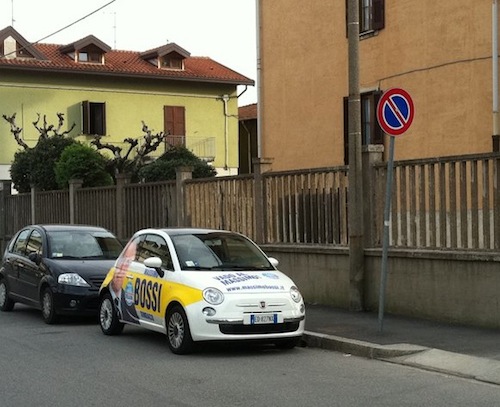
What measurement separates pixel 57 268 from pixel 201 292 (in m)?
4.42

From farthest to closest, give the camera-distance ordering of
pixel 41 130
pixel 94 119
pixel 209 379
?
pixel 94 119 < pixel 41 130 < pixel 209 379

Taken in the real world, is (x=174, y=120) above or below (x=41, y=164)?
above

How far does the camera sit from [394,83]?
20156 mm

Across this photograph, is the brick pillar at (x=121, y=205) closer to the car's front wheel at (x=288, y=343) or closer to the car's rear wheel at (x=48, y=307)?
the car's rear wheel at (x=48, y=307)

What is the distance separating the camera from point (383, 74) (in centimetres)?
2047

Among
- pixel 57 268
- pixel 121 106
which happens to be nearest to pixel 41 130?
pixel 121 106

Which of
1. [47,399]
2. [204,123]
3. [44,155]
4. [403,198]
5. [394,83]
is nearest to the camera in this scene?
[47,399]

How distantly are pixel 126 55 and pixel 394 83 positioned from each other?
28.7 m

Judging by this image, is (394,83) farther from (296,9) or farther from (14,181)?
(14,181)

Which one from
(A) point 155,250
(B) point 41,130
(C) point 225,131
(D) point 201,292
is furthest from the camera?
(C) point 225,131

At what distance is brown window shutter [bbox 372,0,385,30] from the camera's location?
20.3 m

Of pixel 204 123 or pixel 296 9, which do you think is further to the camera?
pixel 204 123

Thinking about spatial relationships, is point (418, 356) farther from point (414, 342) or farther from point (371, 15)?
point (371, 15)

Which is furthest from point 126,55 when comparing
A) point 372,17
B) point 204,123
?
point 372,17
